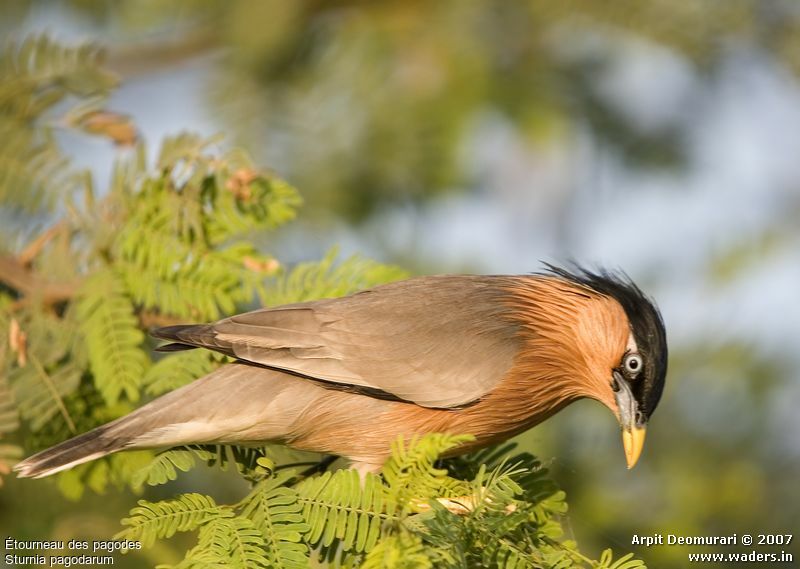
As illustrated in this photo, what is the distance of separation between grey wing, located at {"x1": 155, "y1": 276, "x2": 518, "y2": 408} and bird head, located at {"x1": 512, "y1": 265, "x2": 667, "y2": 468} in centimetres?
27

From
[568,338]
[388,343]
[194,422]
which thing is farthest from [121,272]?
[568,338]

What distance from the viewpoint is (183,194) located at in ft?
14.5

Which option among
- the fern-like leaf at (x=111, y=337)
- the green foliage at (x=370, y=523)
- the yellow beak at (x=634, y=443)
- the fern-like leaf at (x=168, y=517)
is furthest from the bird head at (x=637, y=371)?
the fern-like leaf at (x=111, y=337)

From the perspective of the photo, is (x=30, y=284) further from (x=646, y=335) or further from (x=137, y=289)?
(x=646, y=335)

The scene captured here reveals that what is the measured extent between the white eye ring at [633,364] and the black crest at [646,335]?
0.03 m

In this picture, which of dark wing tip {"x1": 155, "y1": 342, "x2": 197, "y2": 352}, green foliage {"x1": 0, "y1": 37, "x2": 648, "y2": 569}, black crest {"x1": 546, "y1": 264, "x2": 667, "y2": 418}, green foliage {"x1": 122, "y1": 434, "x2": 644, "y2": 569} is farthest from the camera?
black crest {"x1": 546, "y1": 264, "x2": 667, "y2": 418}

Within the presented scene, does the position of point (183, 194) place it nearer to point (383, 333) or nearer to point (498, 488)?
point (383, 333)

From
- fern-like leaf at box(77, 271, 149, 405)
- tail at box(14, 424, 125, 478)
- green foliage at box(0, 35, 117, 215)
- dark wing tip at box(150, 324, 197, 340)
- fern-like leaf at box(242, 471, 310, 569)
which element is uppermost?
green foliage at box(0, 35, 117, 215)

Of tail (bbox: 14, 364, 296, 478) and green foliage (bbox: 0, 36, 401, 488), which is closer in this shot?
tail (bbox: 14, 364, 296, 478)

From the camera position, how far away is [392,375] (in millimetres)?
4277

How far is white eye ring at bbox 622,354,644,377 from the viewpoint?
4.33 meters

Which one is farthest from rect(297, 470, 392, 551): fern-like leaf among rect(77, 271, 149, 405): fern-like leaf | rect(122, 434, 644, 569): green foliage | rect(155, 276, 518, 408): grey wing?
rect(77, 271, 149, 405): fern-like leaf

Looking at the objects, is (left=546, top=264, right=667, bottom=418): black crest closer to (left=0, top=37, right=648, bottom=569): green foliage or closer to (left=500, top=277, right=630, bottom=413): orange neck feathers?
(left=500, top=277, right=630, bottom=413): orange neck feathers

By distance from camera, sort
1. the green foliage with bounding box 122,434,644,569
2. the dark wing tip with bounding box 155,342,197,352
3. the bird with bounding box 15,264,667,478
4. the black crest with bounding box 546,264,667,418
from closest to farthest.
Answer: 1. the green foliage with bounding box 122,434,644,569
2. the bird with bounding box 15,264,667,478
3. the dark wing tip with bounding box 155,342,197,352
4. the black crest with bounding box 546,264,667,418
